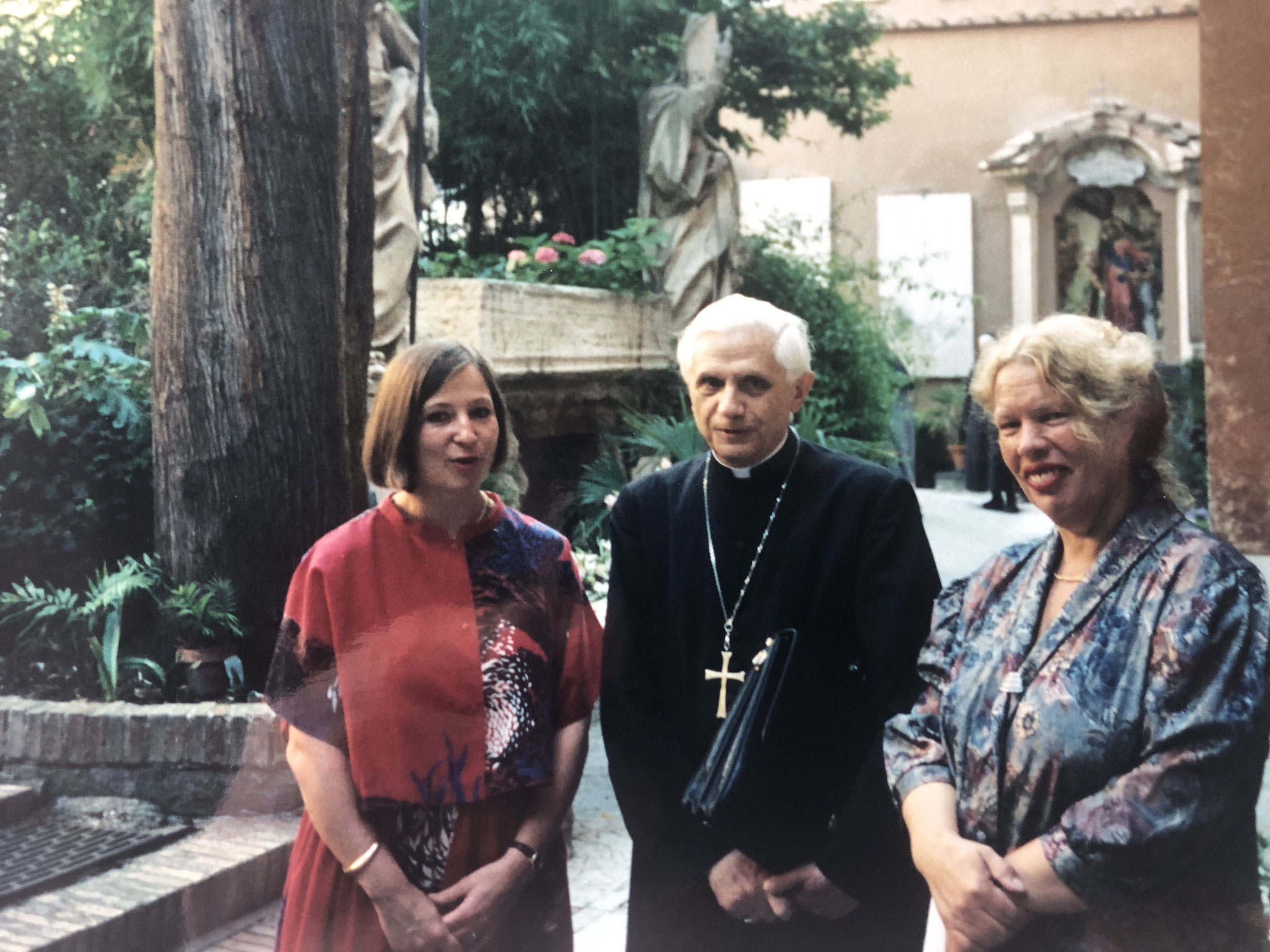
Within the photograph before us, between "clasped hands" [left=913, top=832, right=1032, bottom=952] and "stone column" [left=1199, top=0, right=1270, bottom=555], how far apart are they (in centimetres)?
82

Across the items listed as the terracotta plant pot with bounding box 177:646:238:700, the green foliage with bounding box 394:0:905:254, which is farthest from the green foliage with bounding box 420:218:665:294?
the terracotta plant pot with bounding box 177:646:238:700

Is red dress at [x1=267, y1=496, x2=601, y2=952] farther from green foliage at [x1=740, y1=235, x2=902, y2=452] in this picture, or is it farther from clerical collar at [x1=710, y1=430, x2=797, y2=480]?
green foliage at [x1=740, y1=235, x2=902, y2=452]

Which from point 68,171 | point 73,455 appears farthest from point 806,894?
point 68,171

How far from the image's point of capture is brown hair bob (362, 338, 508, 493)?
1765 mm

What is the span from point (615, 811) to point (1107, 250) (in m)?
1.97

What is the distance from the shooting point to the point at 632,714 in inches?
73.6

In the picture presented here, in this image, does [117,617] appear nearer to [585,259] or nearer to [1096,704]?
[1096,704]

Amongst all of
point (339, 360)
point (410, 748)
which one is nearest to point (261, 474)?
point (339, 360)

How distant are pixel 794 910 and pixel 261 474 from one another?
79.0 inches

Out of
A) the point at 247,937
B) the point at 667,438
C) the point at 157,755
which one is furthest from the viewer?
the point at 667,438

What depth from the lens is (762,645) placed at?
1826 millimetres

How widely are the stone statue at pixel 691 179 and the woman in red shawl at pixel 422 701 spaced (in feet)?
8.79

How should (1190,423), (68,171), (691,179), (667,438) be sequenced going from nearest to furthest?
(1190,423)
(667,438)
(68,171)
(691,179)

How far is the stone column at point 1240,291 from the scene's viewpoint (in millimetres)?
1996
